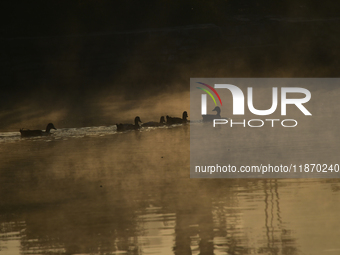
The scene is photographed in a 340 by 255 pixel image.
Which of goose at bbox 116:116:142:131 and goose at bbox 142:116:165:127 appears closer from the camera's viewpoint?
goose at bbox 116:116:142:131

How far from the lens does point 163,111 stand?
10977 mm

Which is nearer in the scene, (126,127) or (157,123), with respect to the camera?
(126,127)

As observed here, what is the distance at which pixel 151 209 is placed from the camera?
15.5 feet

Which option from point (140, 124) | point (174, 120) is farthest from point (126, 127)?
point (174, 120)

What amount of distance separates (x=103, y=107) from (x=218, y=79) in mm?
4409

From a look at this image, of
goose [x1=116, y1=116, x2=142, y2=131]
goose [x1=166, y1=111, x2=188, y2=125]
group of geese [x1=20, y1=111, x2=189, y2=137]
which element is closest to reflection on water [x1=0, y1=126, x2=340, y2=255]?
group of geese [x1=20, y1=111, x2=189, y2=137]

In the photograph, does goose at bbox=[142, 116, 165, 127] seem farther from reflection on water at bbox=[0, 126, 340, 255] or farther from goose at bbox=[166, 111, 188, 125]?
reflection on water at bbox=[0, 126, 340, 255]

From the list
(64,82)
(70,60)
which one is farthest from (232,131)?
(70,60)

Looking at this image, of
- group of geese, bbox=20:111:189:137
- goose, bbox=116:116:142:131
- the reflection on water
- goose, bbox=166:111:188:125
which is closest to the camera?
the reflection on water

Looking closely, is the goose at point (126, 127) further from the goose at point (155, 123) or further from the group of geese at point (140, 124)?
the goose at point (155, 123)

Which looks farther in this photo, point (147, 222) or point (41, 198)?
point (41, 198)

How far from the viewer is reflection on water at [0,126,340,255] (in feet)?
12.8

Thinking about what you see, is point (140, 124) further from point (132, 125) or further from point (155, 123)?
point (132, 125)

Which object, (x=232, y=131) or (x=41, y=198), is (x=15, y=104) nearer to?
(x=232, y=131)
